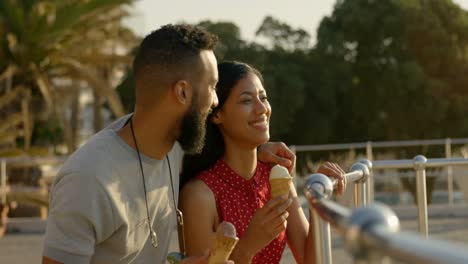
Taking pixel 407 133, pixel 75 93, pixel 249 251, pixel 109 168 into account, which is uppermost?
pixel 109 168

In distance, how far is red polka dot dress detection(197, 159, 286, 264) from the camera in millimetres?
3818

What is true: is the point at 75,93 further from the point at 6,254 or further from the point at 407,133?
the point at 6,254

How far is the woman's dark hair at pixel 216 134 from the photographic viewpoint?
3846 millimetres

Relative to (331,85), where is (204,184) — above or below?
above

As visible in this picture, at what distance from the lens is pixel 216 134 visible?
12.9 ft

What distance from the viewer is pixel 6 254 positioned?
13.4 m

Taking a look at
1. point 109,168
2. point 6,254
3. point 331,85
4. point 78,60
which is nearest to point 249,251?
point 109,168

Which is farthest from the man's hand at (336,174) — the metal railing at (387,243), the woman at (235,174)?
the metal railing at (387,243)

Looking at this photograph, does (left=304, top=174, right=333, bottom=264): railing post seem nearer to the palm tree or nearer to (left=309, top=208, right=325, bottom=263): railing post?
(left=309, top=208, right=325, bottom=263): railing post

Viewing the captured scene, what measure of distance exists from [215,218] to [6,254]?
10.1 m

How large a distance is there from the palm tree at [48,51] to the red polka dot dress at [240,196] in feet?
54.0

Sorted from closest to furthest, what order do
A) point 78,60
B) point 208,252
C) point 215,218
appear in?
1. point 208,252
2. point 215,218
3. point 78,60

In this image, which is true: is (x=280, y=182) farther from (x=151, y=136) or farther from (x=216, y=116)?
(x=216, y=116)

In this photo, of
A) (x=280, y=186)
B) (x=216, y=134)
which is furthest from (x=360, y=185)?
(x=280, y=186)
